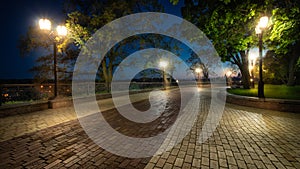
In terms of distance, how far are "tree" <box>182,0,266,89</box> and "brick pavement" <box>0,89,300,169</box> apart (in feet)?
16.3

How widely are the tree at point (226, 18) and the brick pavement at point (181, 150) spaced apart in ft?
16.3

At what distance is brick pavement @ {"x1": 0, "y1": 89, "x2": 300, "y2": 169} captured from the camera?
2744 millimetres

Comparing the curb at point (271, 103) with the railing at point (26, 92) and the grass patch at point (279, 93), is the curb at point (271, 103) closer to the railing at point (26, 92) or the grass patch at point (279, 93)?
the grass patch at point (279, 93)

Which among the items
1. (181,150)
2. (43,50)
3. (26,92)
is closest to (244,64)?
(181,150)

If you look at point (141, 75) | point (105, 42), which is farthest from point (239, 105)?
point (141, 75)

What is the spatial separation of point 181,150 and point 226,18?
21.5 feet

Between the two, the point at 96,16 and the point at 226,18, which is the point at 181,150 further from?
the point at 96,16

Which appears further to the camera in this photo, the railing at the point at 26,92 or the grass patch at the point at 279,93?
the grass patch at the point at 279,93

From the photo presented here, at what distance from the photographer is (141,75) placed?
84.8 feet

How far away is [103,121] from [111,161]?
9.72ft

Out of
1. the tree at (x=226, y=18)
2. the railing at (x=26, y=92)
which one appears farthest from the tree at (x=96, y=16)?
the tree at (x=226, y=18)

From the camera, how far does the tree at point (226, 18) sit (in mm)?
6129

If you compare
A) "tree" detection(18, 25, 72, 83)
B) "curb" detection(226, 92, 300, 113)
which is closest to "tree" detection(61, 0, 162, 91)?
"tree" detection(18, 25, 72, 83)

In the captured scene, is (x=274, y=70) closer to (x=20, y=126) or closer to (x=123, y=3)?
(x=123, y=3)
